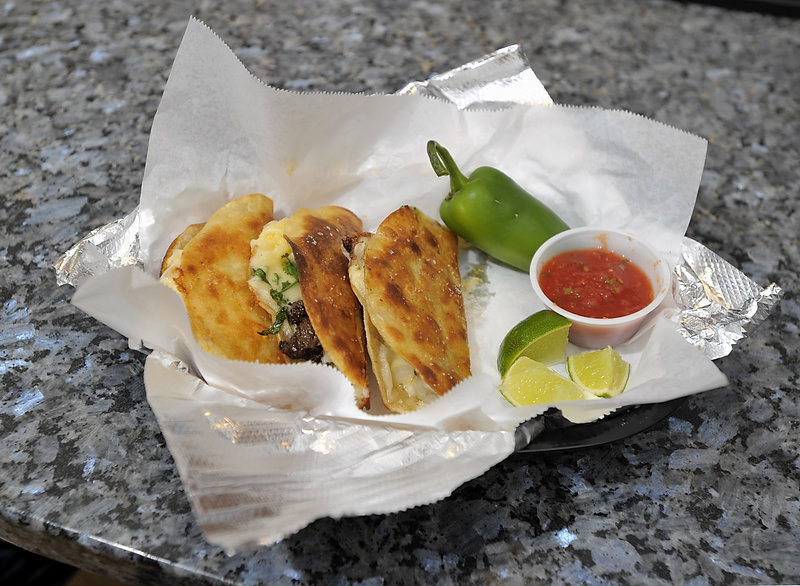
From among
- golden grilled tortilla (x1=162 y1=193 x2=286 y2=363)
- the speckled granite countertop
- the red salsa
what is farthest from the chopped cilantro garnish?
the red salsa

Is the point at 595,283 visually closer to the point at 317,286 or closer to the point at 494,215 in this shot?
the point at 494,215

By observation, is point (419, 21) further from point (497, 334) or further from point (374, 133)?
point (497, 334)

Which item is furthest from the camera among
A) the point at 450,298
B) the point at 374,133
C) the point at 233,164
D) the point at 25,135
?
the point at 25,135

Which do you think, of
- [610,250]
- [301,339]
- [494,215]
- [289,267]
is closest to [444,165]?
[494,215]

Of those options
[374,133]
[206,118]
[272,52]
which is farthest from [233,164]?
[272,52]

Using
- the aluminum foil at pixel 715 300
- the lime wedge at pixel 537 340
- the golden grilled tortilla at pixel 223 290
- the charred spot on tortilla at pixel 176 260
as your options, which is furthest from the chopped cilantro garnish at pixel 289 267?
the aluminum foil at pixel 715 300

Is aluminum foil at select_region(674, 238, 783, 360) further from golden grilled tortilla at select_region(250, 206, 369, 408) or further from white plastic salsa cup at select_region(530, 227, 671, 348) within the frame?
golden grilled tortilla at select_region(250, 206, 369, 408)

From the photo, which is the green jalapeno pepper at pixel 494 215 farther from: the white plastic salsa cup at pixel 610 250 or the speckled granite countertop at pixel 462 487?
the speckled granite countertop at pixel 462 487
